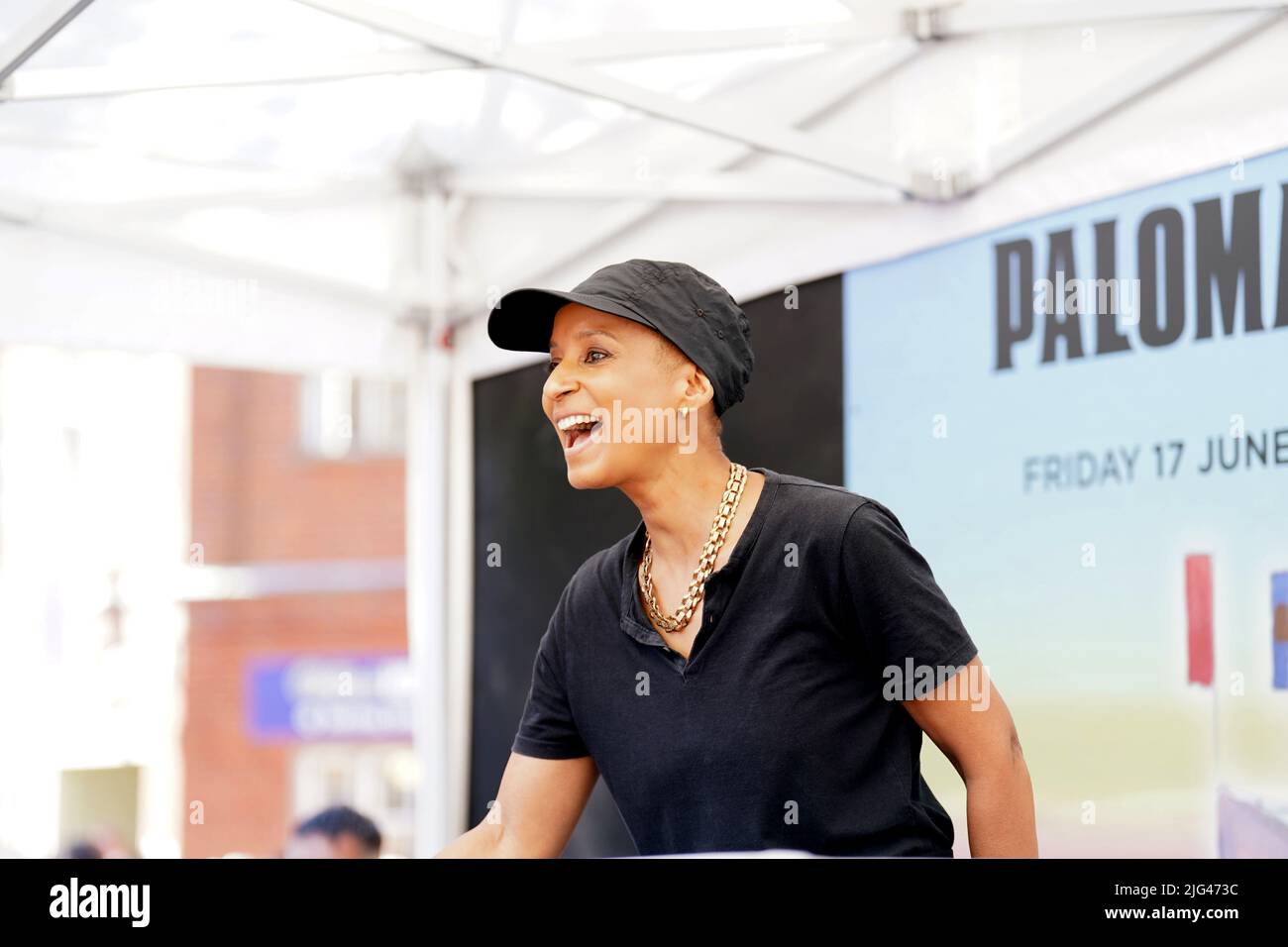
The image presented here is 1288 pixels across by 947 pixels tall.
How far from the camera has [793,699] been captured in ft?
4.33

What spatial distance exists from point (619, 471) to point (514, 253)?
6.17 feet

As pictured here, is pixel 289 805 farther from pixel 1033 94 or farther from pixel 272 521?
pixel 1033 94

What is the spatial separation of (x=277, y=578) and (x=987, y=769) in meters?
6.05

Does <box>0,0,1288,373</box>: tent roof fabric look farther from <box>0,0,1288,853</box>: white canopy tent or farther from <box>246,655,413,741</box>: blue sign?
<box>246,655,413,741</box>: blue sign

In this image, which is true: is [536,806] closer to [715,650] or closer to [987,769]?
[715,650]

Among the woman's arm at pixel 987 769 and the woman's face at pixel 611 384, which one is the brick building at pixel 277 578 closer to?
the woman's face at pixel 611 384

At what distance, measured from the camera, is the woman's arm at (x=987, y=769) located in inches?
52.0

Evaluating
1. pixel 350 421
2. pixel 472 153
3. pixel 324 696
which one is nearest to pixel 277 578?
pixel 324 696

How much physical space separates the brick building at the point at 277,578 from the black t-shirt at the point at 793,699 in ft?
16.7

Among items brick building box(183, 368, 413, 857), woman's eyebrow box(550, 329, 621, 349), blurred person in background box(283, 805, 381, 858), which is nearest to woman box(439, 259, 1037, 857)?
woman's eyebrow box(550, 329, 621, 349)

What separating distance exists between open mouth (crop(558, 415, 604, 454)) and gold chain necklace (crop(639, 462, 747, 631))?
15 cm

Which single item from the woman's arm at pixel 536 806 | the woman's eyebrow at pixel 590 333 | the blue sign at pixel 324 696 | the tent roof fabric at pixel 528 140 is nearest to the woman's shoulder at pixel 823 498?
the woman's eyebrow at pixel 590 333

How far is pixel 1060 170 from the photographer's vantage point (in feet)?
8.32

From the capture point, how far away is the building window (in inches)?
235
